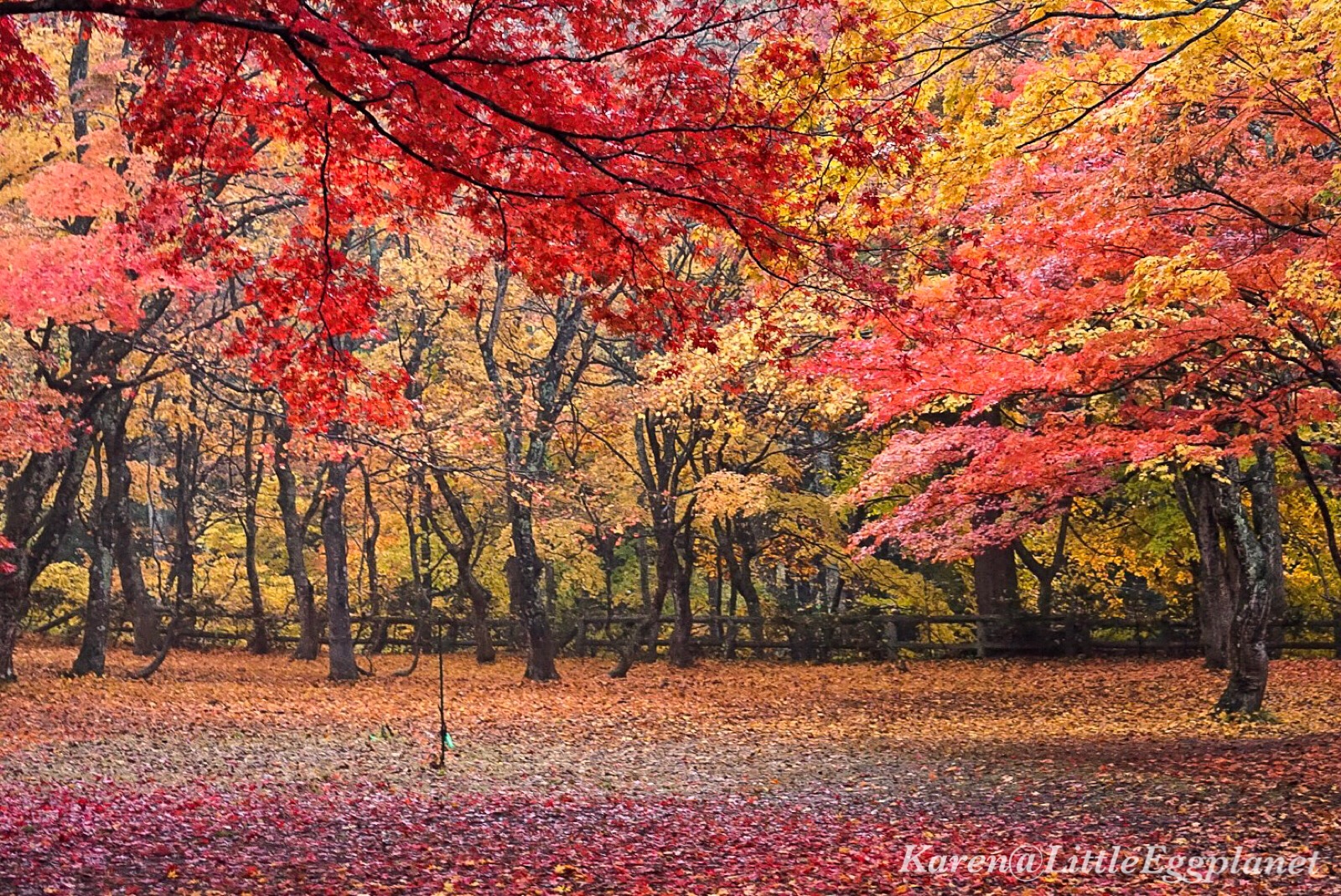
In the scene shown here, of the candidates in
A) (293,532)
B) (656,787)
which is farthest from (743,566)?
(656,787)

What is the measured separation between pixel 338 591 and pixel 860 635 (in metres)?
10.9

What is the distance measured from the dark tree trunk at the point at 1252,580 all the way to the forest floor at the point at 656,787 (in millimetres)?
637

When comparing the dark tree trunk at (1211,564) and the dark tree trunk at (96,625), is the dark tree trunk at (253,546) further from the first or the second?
the dark tree trunk at (1211,564)

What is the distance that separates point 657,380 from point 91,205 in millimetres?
8888

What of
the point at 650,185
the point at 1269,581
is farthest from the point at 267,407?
the point at 1269,581

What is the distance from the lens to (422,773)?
391 inches

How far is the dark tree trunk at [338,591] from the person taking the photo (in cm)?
1905

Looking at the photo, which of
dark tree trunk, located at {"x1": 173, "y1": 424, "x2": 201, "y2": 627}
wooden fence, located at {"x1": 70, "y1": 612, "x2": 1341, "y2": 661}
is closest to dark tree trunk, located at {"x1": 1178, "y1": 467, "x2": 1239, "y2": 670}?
wooden fence, located at {"x1": 70, "y1": 612, "x2": 1341, "y2": 661}

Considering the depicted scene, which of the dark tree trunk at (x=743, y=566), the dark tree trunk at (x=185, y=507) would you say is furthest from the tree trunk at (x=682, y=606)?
the dark tree trunk at (x=185, y=507)

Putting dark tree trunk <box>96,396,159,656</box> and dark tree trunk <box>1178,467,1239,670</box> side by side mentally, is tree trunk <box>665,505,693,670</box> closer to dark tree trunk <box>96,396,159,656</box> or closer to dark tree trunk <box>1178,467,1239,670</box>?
dark tree trunk <box>1178,467,1239,670</box>

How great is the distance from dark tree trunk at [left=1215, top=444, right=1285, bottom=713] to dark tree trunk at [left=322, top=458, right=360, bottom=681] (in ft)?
46.4

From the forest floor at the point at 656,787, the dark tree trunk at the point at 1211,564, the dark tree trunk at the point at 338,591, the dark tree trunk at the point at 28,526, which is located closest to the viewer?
the forest floor at the point at 656,787

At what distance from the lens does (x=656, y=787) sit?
9484mm

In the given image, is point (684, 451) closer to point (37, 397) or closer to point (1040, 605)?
point (1040, 605)
